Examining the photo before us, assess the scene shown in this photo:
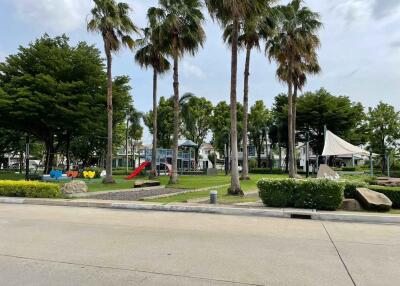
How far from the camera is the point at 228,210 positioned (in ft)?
44.2

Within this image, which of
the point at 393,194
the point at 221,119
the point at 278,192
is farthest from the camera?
the point at 221,119

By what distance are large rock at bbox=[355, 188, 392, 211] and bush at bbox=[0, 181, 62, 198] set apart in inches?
482

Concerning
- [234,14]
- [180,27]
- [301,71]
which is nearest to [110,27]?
[180,27]

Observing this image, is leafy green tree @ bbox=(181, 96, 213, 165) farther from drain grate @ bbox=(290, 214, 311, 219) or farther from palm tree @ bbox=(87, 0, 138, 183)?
drain grate @ bbox=(290, 214, 311, 219)

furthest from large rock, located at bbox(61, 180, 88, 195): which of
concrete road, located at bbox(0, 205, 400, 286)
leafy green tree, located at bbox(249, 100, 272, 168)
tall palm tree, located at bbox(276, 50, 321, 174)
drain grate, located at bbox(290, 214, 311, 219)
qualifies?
leafy green tree, located at bbox(249, 100, 272, 168)

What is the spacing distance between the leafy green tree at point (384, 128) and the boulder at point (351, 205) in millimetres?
35244

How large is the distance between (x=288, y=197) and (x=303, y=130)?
43791mm

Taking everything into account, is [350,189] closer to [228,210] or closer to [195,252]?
[228,210]

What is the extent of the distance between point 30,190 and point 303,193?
38.0 ft

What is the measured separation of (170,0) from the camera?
25.7 m

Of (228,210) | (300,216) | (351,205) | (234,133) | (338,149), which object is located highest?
(234,133)

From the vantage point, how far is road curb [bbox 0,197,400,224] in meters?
11.9

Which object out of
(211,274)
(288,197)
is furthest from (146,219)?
(211,274)

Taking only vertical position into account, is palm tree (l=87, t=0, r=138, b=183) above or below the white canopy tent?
above
